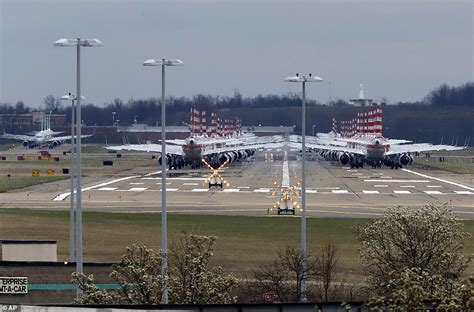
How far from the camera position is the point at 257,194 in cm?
11525

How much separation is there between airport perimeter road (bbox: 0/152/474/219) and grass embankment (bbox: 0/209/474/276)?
6.47 meters

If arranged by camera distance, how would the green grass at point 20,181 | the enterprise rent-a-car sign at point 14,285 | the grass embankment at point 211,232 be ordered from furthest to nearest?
the green grass at point 20,181 < the grass embankment at point 211,232 < the enterprise rent-a-car sign at point 14,285

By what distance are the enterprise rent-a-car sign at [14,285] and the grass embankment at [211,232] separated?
1244 centimetres

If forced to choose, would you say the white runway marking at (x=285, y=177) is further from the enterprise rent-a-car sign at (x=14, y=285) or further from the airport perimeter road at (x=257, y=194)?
the enterprise rent-a-car sign at (x=14, y=285)

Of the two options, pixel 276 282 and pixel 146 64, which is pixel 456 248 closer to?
pixel 276 282

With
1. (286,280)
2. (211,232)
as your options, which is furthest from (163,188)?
(211,232)

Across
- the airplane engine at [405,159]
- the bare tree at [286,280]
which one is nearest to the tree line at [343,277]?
the bare tree at [286,280]

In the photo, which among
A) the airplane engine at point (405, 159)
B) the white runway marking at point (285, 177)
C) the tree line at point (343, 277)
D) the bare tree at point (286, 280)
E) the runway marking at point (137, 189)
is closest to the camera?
the tree line at point (343, 277)

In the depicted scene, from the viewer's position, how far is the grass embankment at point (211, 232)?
62.7 m

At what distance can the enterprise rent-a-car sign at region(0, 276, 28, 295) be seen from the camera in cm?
4569

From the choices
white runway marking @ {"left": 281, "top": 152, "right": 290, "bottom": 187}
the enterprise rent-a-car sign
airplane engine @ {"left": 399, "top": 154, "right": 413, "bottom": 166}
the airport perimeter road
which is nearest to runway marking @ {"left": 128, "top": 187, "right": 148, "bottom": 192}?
the airport perimeter road

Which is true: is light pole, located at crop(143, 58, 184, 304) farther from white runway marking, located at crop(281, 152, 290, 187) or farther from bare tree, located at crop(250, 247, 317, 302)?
white runway marking, located at crop(281, 152, 290, 187)

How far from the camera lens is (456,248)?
143 feet

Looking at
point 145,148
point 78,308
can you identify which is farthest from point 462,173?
point 78,308
